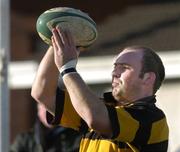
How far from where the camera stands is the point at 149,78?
4797 mm

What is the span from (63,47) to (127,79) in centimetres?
40

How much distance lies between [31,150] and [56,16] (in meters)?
2.81

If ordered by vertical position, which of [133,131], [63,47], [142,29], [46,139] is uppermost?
[63,47]

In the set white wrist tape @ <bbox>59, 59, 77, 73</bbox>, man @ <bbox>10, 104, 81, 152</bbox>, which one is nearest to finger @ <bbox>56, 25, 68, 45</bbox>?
white wrist tape @ <bbox>59, 59, 77, 73</bbox>

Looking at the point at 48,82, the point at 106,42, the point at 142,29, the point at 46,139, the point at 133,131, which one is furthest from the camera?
the point at 106,42

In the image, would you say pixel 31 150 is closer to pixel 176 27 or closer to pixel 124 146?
pixel 124 146

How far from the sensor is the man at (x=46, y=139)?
24.0 ft

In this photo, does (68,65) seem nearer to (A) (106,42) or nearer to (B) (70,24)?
(B) (70,24)

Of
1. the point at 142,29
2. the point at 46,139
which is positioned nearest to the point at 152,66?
the point at 46,139

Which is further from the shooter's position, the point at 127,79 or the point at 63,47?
the point at 127,79

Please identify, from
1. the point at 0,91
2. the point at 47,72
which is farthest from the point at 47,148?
the point at 47,72

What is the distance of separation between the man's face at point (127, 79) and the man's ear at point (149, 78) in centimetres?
3

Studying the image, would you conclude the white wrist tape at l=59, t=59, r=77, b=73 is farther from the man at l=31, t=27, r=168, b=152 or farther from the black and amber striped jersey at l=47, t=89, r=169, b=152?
the black and amber striped jersey at l=47, t=89, r=169, b=152

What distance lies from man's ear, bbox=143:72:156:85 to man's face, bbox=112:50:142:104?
3 cm
